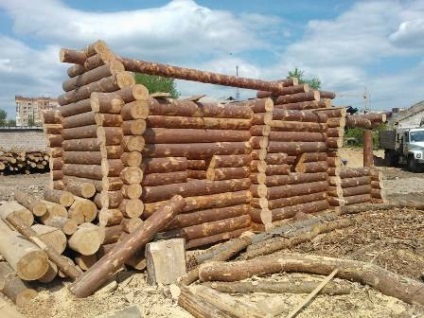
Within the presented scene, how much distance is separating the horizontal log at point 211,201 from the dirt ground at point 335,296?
118 centimetres

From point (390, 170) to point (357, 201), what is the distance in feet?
50.0

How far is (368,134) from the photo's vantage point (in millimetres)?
14789

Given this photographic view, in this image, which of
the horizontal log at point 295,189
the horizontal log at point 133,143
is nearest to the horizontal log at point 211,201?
the horizontal log at point 295,189

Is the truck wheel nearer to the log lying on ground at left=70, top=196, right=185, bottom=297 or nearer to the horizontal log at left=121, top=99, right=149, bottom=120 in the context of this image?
the log lying on ground at left=70, top=196, right=185, bottom=297

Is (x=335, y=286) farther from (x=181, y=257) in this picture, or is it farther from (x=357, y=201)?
(x=357, y=201)

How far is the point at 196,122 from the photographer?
8508 millimetres

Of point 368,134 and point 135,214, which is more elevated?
point 368,134

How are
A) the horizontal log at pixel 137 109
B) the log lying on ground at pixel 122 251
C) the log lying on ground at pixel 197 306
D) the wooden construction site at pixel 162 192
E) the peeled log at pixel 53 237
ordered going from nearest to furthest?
the log lying on ground at pixel 197 306
the log lying on ground at pixel 122 251
the wooden construction site at pixel 162 192
the peeled log at pixel 53 237
the horizontal log at pixel 137 109

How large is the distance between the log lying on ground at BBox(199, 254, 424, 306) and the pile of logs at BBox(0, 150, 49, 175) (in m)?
18.3

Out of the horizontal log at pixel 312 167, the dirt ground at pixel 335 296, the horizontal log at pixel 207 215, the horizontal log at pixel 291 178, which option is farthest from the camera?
the horizontal log at pixel 312 167

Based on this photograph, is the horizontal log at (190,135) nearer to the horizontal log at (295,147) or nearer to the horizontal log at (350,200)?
the horizontal log at (295,147)

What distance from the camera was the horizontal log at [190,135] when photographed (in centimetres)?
779

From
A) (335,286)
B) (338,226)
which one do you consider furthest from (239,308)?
(338,226)

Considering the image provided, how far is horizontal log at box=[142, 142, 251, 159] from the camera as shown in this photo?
7.78 metres
